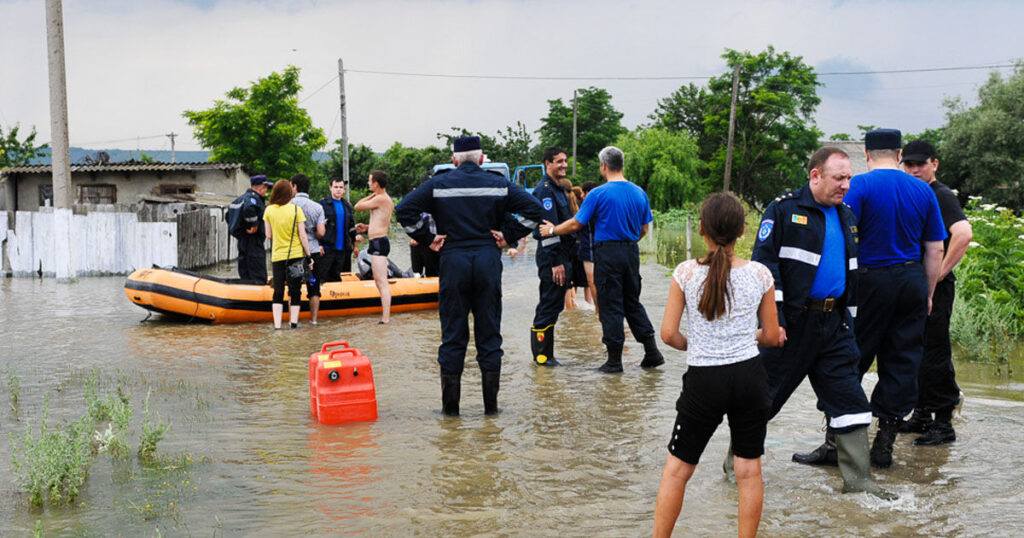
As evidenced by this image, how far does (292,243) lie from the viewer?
1143 cm

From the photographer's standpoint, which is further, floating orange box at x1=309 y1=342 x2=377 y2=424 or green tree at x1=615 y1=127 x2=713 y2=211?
green tree at x1=615 y1=127 x2=713 y2=211

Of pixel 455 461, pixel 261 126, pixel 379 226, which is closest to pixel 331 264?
pixel 379 226

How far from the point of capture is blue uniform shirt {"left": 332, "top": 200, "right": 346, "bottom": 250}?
13137 millimetres

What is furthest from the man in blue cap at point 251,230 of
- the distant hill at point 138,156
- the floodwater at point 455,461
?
the distant hill at point 138,156

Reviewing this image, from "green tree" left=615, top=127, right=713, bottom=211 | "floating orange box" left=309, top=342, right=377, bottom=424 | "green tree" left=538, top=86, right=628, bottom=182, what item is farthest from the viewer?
"green tree" left=538, top=86, right=628, bottom=182

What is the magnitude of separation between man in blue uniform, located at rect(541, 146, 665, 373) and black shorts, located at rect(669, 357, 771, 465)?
4.46 meters

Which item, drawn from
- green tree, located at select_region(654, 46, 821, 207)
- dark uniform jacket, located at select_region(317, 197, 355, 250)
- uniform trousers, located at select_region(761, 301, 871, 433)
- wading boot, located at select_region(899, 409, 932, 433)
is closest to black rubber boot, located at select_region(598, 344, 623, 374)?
wading boot, located at select_region(899, 409, 932, 433)

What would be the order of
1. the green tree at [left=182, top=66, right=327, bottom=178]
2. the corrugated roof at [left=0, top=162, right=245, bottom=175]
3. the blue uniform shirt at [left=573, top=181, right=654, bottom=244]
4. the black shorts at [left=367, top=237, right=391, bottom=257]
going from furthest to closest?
the green tree at [left=182, top=66, right=327, bottom=178] < the corrugated roof at [left=0, top=162, right=245, bottom=175] < the black shorts at [left=367, top=237, right=391, bottom=257] < the blue uniform shirt at [left=573, top=181, right=654, bottom=244]

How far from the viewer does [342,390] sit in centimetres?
696

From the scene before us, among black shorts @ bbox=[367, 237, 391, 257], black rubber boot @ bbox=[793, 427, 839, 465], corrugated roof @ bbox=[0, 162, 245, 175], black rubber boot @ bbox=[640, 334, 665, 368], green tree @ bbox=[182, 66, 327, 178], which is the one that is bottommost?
black rubber boot @ bbox=[793, 427, 839, 465]

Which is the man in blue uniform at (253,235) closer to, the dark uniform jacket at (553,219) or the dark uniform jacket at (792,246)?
the dark uniform jacket at (553,219)

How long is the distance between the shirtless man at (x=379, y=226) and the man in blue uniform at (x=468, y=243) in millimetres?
4698

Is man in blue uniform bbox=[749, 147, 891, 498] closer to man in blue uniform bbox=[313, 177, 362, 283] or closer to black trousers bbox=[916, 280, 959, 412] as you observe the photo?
black trousers bbox=[916, 280, 959, 412]

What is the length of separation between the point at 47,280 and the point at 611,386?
15.1m
